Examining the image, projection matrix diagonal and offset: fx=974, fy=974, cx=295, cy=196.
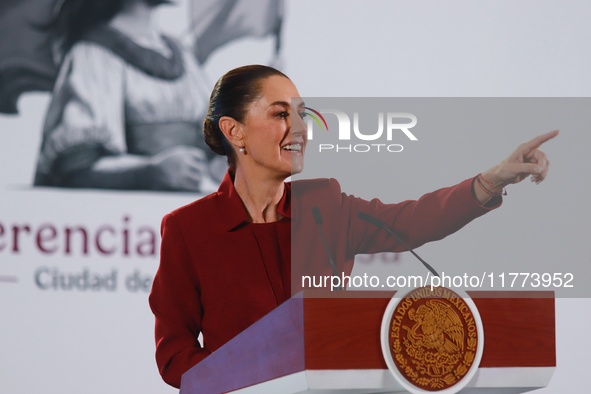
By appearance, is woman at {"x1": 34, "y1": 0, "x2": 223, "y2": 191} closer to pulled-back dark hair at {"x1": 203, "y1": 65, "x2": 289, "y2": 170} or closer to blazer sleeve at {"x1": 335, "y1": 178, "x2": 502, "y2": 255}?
pulled-back dark hair at {"x1": 203, "y1": 65, "x2": 289, "y2": 170}

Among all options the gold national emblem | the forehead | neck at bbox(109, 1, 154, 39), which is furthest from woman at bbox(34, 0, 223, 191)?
the gold national emblem

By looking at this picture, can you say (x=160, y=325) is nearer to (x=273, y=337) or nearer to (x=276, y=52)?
(x=273, y=337)

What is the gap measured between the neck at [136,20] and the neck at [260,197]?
4.75 ft

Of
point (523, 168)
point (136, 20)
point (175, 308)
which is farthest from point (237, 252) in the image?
point (136, 20)

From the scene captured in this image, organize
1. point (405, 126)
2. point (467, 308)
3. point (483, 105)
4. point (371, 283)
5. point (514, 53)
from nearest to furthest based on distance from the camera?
point (467, 308), point (371, 283), point (405, 126), point (483, 105), point (514, 53)

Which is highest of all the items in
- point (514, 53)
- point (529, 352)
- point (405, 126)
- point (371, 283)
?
point (514, 53)

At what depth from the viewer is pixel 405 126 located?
6.09 ft

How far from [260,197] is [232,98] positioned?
24 centimetres

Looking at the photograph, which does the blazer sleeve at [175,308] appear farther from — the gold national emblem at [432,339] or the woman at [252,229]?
the gold national emblem at [432,339]

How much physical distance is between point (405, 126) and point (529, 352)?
23.0 inches

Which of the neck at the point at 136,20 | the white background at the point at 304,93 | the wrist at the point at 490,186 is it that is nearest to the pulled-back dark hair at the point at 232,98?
the wrist at the point at 490,186

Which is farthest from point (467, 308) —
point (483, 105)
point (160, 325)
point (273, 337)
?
point (483, 105)

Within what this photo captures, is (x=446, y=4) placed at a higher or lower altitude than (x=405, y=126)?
higher

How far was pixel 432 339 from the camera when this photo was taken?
54.4 inches
